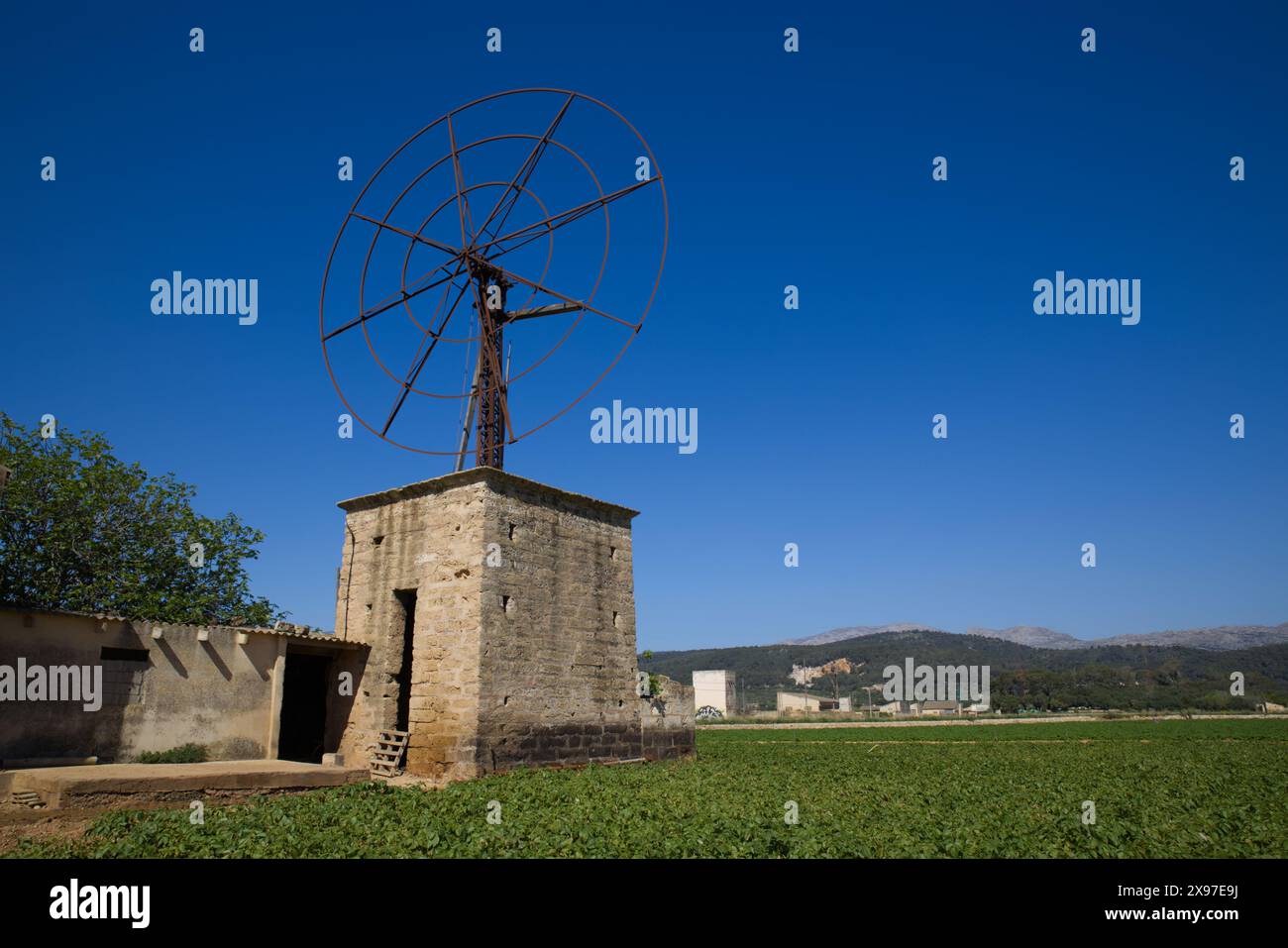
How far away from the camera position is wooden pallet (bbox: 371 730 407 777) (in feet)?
58.3

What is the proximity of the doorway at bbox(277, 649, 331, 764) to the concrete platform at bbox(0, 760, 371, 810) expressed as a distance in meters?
3.57

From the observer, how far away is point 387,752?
18.0 m

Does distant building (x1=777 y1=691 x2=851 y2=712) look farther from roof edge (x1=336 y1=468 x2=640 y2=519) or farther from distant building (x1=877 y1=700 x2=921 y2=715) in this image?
roof edge (x1=336 y1=468 x2=640 y2=519)

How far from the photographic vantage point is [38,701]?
1430cm

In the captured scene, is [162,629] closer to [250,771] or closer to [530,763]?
[250,771]

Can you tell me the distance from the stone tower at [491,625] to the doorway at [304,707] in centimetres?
113

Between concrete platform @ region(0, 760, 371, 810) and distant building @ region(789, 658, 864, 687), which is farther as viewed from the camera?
distant building @ region(789, 658, 864, 687)

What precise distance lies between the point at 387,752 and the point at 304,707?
3.59 m

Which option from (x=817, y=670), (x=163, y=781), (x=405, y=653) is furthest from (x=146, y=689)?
(x=817, y=670)

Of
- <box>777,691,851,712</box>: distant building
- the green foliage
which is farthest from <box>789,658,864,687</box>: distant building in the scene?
the green foliage

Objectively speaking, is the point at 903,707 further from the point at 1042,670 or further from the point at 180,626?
the point at 180,626

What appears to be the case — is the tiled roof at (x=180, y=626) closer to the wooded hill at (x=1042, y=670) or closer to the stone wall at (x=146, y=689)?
the stone wall at (x=146, y=689)

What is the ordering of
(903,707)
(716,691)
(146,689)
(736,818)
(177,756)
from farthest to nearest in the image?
(903,707) → (716,691) → (177,756) → (146,689) → (736,818)

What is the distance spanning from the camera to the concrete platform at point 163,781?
12016mm
